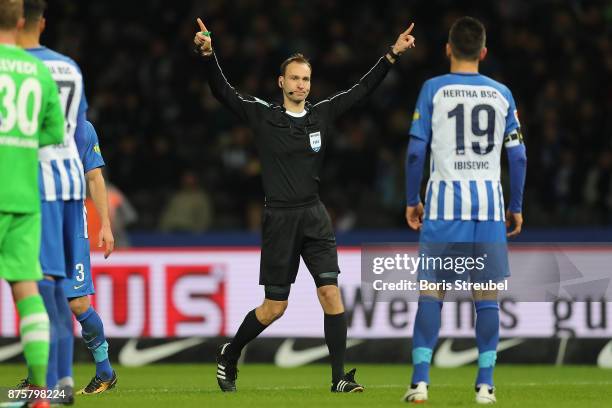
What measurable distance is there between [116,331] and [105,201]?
4.61m

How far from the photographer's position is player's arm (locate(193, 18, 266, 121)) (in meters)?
8.72

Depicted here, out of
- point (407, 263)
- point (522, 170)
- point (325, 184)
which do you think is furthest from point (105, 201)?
point (325, 184)

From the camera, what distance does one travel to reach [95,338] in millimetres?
9000

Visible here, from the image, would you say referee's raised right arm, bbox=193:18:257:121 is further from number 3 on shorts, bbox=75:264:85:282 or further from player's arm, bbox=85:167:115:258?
number 3 on shorts, bbox=75:264:85:282

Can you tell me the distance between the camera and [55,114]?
Result: 277 inches

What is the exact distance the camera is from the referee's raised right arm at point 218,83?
8.72m

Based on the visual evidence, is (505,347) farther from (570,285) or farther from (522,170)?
(522,170)

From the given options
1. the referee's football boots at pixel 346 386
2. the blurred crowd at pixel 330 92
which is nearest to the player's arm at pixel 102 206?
the referee's football boots at pixel 346 386

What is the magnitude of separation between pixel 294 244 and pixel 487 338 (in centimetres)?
168

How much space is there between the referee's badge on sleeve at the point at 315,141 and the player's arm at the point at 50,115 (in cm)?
233

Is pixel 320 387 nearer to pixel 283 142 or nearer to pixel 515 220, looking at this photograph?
pixel 283 142

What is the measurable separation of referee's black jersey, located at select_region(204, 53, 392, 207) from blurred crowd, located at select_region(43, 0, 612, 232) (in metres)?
7.31

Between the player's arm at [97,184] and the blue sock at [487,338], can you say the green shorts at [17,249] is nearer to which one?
the player's arm at [97,184]

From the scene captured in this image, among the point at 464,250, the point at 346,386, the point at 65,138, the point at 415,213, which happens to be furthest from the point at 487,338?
the point at 65,138
